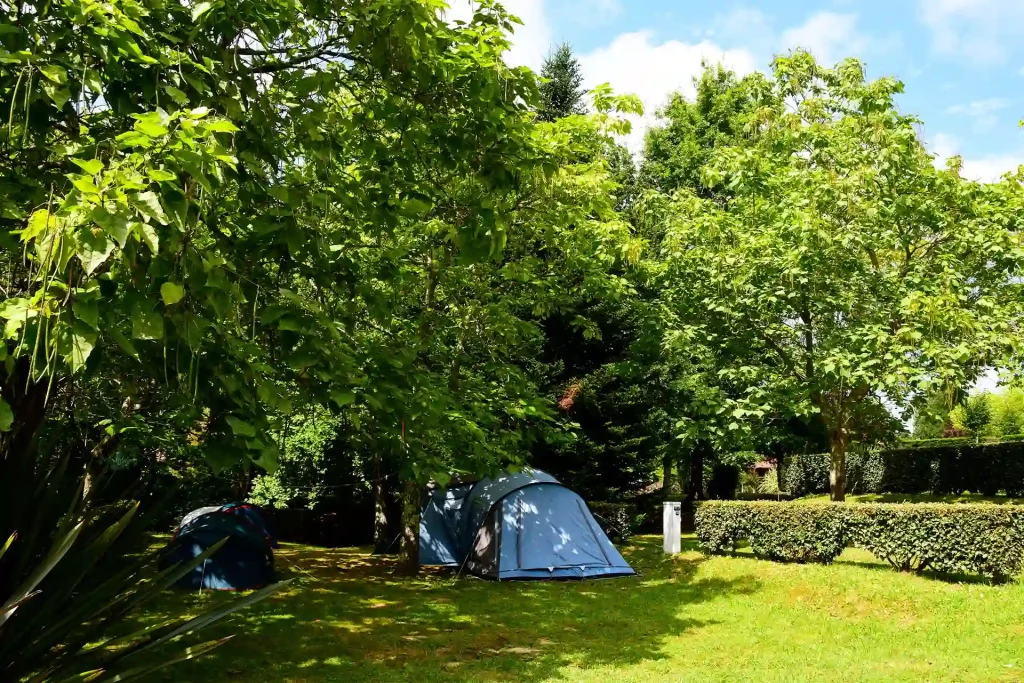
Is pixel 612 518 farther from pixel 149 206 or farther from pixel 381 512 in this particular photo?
pixel 149 206

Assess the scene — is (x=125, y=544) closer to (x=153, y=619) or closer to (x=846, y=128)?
(x=153, y=619)

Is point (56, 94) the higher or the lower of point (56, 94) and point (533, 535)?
the higher

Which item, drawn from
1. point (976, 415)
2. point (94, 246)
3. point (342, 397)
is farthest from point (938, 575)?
point (976, 415)

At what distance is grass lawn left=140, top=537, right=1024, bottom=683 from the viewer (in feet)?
22.9

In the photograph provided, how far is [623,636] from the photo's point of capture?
8.52 metres

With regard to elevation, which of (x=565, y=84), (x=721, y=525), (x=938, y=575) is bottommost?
(x=938, y=575)

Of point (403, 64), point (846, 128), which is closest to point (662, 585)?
point (846, 128)

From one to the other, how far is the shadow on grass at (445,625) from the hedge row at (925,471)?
1176 centimetres

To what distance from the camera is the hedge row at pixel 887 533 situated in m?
9.72

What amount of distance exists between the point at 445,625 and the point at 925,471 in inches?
737

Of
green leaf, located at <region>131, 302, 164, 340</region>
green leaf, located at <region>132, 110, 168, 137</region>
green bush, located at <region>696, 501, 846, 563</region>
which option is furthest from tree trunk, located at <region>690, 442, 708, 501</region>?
green leaf, located at <region>132, 110, 168, 137</region>

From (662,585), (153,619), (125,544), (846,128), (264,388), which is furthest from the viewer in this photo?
(846,128)

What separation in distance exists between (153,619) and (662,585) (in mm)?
7117

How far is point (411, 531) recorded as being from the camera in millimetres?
13055
